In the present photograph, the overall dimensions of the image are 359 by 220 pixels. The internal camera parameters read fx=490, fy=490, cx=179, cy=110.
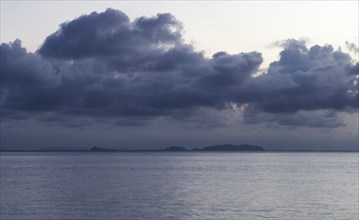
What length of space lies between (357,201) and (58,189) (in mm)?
59747

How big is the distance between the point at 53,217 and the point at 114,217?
8.08 meters

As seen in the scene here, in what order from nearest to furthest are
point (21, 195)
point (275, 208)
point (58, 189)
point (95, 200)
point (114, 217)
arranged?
point (114, 217), point (275, 208), point (95, 200), point (21, 195), point (58, 189)

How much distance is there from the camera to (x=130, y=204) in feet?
250

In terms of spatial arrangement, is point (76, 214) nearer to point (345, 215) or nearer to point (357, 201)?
point (345, 215)

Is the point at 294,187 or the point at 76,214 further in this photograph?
the point at 294,187

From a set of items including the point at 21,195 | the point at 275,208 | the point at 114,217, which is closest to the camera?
the point at 114,217

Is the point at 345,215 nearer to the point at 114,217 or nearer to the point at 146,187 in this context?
the point at 114,217

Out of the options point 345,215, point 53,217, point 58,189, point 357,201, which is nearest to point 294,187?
point 357,201

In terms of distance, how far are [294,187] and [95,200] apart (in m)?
48.4

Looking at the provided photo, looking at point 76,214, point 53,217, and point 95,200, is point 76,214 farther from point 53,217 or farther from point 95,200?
point 95,200

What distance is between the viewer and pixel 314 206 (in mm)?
75312

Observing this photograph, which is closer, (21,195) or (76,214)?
(76,214)

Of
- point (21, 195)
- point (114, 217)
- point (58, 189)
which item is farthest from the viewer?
point (58, 189)

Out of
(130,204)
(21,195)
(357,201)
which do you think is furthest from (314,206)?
(21,195)
